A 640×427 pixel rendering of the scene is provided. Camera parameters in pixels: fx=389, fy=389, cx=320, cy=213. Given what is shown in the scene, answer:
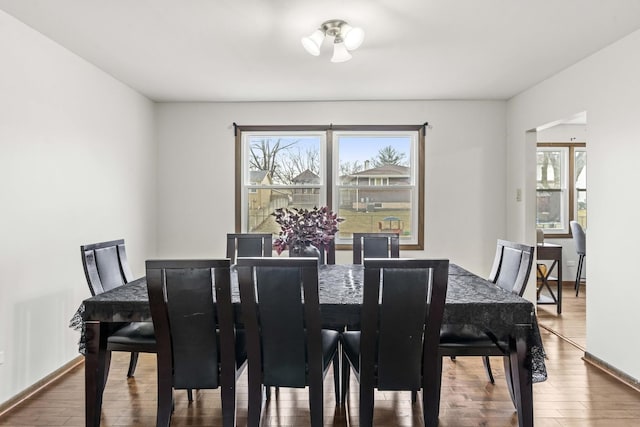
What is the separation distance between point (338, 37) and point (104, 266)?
213 cm

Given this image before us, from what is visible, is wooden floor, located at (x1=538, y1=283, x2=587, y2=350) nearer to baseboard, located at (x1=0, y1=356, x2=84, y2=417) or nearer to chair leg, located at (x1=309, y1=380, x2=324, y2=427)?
chair leg, located at (x1=309, y1=380, x2=324, y2=427)

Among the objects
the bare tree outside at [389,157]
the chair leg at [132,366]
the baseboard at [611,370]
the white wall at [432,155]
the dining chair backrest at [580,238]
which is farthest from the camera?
the dining chair backrest at [580,238]

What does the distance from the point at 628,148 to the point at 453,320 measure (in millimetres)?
2003

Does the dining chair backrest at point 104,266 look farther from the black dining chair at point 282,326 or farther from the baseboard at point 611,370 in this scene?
the baseboard at point 611,370

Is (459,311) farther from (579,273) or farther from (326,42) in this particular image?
(579,273)

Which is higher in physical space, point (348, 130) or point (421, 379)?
point (348, 130)

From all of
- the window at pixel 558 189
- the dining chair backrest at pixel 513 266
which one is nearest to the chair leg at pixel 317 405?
the dining chair backrest at pixel 513 266

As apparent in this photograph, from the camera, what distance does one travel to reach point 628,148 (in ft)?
9.07

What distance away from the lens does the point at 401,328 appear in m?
1.86

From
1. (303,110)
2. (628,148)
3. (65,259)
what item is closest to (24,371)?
(65,259)

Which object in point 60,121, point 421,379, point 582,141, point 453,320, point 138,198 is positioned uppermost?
point 582,141

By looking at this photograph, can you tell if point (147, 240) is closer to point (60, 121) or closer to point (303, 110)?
point (60, 121)

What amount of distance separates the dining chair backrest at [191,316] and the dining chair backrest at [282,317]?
108 millimetres

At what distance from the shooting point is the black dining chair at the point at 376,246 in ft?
11.0
